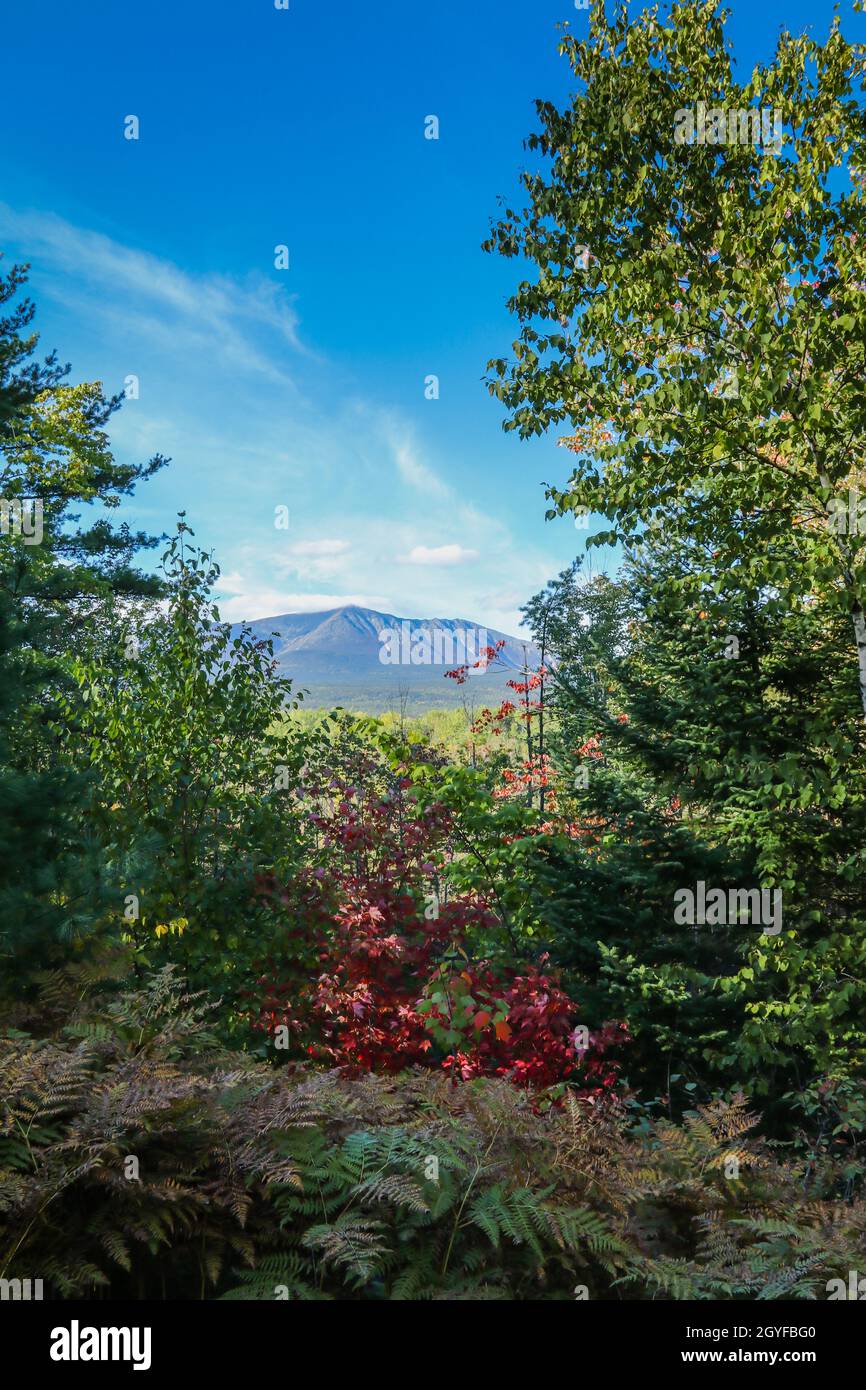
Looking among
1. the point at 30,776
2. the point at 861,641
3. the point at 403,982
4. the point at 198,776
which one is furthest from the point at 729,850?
the point at 30,776

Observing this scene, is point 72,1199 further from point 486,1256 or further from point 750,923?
point 750,923

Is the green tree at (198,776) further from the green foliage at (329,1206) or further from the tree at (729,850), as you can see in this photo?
the green foliage at (329,1206)

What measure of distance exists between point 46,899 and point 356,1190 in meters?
2.83

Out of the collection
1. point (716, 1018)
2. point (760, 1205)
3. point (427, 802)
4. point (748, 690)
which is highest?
point (748, 690)

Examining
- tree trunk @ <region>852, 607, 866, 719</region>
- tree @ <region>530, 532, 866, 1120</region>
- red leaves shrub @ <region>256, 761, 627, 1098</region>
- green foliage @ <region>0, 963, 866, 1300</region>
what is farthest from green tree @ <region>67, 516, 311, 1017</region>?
tree trunk @ <region>852, 607, 866, 719</region>

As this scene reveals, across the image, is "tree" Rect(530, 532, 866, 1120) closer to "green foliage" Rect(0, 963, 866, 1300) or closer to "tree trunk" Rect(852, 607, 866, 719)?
"tree trunk" Rect(852, 607, 866, 719)

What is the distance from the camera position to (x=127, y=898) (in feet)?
14.7

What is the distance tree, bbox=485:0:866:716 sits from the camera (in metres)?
5.60

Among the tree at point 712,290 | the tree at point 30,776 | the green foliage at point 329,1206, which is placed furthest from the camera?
the tree at point 712,290

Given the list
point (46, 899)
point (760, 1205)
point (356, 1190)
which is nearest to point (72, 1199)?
point (356, 1190)

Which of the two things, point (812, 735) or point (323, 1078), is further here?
point (812, 735)

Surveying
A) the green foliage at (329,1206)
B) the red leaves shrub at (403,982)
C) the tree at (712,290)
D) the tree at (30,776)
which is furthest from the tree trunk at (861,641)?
the tree at (30,776)

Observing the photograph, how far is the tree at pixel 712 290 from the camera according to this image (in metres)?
5.60

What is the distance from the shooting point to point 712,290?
239 inches
